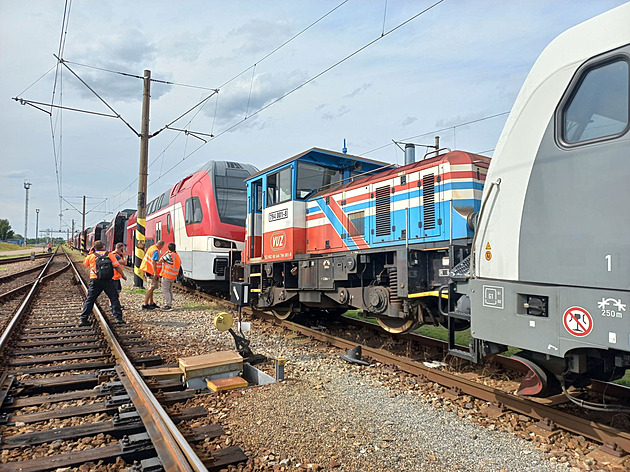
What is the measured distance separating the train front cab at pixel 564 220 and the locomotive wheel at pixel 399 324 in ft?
7.56

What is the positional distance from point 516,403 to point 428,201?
2.73m

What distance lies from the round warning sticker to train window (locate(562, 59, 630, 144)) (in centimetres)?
126

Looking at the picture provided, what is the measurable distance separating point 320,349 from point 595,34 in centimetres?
543

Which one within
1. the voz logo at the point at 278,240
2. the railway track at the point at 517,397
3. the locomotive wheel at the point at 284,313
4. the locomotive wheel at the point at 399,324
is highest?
the voz logo at the point at 278,240

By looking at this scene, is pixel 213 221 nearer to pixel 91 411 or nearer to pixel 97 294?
pixel 97 294

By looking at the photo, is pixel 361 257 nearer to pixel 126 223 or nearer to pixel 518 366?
pixel 518 366

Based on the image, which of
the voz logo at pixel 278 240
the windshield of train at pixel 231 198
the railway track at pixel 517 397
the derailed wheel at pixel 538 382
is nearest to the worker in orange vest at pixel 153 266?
the windshield of train at pixel 231 198

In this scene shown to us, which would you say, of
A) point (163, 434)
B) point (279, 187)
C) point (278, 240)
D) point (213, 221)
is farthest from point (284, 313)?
point (163, 434)

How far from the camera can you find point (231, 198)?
12773 mm

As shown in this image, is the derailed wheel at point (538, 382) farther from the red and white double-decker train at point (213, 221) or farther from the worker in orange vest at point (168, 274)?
the worker in orange vest at point (168, 274)

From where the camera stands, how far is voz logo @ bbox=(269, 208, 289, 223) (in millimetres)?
8648

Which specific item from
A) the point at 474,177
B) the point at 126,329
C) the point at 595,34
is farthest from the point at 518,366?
the point at 126,329

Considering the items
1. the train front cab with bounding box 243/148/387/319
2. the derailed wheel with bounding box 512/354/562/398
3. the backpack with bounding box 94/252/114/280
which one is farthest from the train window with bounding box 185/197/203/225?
the derailed wheel with bounding box 512/354/562/398

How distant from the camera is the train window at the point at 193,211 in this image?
12922 mm
